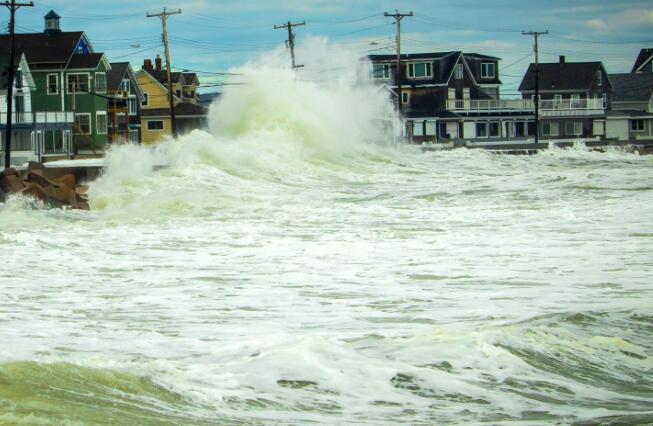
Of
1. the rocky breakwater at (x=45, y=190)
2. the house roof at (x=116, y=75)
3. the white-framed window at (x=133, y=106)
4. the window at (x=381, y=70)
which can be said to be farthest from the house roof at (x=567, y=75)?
the rocky breakwater at (x=45, y=190)

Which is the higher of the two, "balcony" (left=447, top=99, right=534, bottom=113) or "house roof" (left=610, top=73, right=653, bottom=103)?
"house roof" (left=610, top=73, right=653, bottom=103)

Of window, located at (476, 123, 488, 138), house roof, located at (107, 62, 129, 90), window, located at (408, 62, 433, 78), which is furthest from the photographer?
window, located at (408, 62, 433, 78)

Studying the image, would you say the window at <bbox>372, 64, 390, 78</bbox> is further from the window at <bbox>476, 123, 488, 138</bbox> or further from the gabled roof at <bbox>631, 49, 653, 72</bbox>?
the gabled roof at <bbox>631, 49, 653, 72</bbox>

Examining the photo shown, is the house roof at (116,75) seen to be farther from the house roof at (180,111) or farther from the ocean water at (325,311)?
the ocean water at (325,311)

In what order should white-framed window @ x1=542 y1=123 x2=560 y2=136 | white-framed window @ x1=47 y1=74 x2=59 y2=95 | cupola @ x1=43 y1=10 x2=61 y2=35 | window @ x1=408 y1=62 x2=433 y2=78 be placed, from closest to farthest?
white-framed window @ x1=47 y1=74 x2=59 y2=95 < cupola @ x1=43 y1=10 x2=61 y2=35 < window @ x1=408 y1=62 x2=433 y2=78 < white-framed window @ x1=542 y1=123 x2=560 y2=136

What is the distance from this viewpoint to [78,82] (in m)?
62.3

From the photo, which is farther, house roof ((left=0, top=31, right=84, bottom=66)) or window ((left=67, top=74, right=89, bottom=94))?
window ((left=67, top=74, right=89, bottom=94))

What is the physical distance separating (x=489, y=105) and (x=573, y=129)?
754 cm

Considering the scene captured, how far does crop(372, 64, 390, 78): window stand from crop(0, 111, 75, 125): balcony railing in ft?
97.4

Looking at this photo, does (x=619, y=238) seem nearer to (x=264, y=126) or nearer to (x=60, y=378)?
(x=60, y=378)

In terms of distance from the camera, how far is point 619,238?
56.3 ft

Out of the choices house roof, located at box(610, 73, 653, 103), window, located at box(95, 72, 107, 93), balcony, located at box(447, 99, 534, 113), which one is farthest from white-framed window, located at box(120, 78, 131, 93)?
house roof, located at box(610, 73, 653, 103)

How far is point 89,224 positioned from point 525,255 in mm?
9262

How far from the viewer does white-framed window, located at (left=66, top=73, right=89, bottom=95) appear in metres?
62.3
